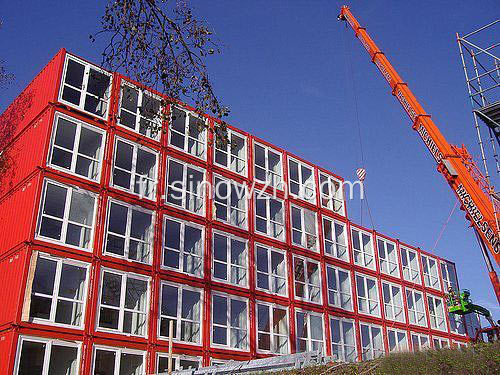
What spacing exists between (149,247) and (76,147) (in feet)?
19.9

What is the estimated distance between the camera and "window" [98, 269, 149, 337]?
83.8 feet

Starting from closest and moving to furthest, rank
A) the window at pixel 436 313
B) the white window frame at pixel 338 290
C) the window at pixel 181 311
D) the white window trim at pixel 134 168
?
the window at pixel 181 311 → the white window trim at pixel 134 168 → the white window frame at pixel 338 290 → the window at pixel 436 313

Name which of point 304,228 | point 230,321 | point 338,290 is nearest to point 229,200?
point 304,228

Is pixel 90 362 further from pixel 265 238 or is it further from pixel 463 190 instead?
pixel 463 190

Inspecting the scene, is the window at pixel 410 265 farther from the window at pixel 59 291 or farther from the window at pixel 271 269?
the window at pixel 59 291

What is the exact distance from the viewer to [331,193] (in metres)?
41.3

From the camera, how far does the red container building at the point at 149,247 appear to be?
79.7 ft

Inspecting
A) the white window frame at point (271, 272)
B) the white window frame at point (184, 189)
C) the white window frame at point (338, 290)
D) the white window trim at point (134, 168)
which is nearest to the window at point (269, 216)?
the white window frame at point (271, 272)

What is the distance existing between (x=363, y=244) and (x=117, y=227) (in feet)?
71.0

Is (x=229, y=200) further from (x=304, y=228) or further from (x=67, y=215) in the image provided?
(x=67, y=215)

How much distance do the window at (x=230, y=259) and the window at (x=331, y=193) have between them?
940cm

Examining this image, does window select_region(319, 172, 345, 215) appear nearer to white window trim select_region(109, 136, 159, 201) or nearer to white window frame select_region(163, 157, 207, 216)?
white window frame select_region(163, 157, 207, 216)

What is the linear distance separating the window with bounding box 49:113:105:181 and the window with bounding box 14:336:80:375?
7972mm

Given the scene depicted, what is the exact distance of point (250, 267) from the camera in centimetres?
3259
